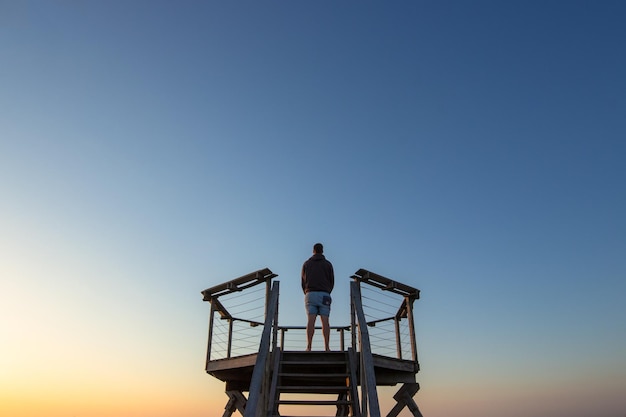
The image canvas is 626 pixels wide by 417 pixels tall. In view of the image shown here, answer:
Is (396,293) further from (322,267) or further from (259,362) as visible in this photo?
(259,362)

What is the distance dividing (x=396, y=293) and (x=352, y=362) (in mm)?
1698

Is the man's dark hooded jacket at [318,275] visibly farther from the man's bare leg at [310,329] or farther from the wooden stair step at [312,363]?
the wooden stair step at [312,363]

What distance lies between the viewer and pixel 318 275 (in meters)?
8.00

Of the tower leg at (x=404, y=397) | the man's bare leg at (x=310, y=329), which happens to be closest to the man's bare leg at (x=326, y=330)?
the man's bare leg at (x=310, y=329)

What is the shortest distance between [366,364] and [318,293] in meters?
2.58

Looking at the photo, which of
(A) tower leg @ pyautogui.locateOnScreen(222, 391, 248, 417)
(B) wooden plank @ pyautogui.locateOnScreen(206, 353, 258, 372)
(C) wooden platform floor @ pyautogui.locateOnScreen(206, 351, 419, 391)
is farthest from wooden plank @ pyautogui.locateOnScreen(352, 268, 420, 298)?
(A) tower leg @ pyautogui.locateOnScreen(222, 391, 248, 417)

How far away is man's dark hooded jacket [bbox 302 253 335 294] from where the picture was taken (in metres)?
7.96

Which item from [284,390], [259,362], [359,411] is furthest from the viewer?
[284,390]

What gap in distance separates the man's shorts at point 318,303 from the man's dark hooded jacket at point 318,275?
0.27ft

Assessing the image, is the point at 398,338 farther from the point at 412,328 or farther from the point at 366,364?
the point at 366,364

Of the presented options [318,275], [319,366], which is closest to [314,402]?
[319,366]

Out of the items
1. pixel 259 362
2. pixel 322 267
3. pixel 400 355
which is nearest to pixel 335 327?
pixel 400 355

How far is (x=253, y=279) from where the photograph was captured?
804 cm

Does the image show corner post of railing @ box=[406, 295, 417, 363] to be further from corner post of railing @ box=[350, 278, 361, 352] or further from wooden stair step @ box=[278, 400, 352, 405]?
wooden stair step @ box=[278, 400, 352, 405]
